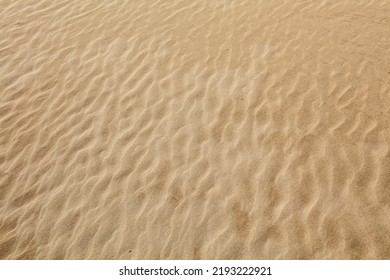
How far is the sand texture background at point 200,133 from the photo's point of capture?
4.06 meters

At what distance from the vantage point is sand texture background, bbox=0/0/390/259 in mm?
4059

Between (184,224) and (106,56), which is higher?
(106,56)

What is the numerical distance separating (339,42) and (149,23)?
3.35 m

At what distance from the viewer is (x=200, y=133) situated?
4984 mm

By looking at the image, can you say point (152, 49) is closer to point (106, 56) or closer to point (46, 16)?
point (106, 56)

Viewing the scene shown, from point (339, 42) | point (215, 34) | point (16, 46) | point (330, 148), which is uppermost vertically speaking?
point (16, 46)
